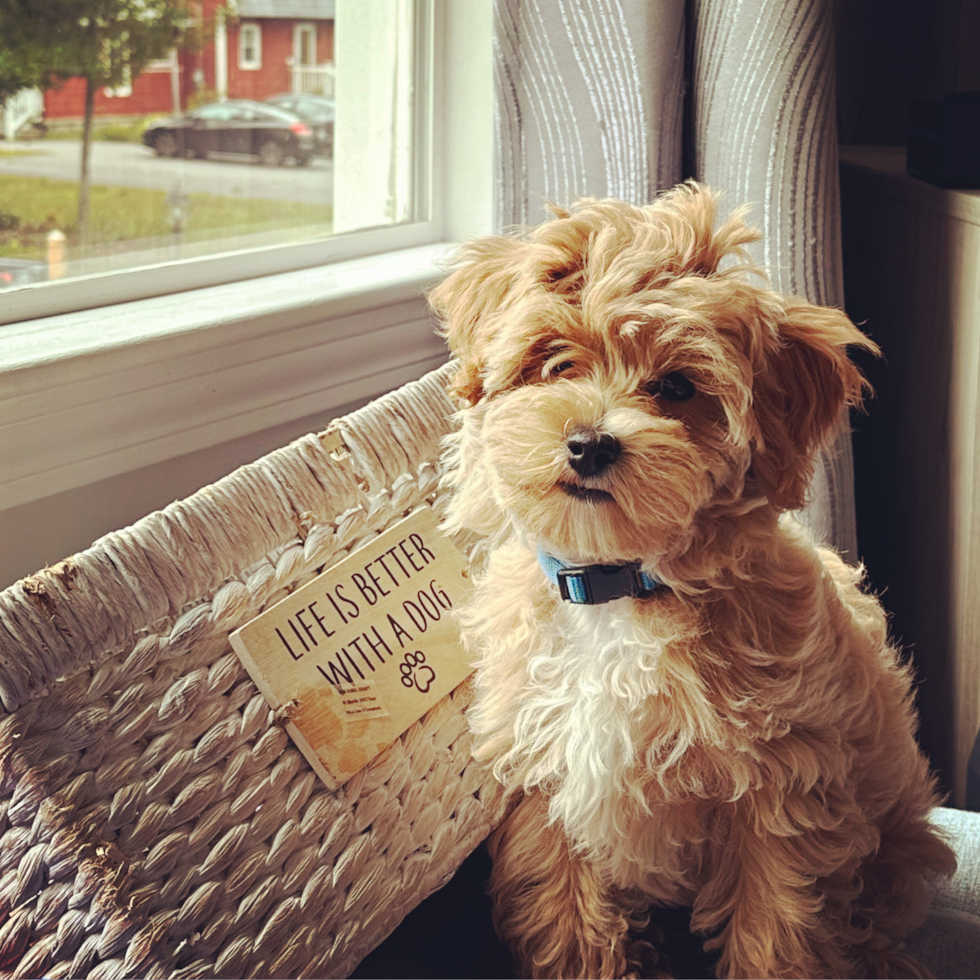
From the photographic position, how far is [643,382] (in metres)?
0.81

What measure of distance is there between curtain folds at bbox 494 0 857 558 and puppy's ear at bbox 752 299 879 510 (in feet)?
1.44

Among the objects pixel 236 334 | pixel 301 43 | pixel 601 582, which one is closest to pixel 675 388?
pixel 601 582

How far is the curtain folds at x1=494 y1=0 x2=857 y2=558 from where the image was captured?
1217 mm

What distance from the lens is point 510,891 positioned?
3.45ft

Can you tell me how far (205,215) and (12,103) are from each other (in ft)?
0.98

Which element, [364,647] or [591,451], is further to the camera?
[364,647]

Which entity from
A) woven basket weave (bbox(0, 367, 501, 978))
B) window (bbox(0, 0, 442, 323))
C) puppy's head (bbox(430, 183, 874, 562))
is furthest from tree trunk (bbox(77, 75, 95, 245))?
puppy's head (bbox(430, 183, 874, 562))

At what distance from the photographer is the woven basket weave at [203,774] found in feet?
2.57

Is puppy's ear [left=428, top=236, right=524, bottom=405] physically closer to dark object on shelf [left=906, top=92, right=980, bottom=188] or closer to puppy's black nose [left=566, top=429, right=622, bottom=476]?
puppy's black nose [left=566, top=429, right=622, bottom=476]

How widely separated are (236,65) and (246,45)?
33mm

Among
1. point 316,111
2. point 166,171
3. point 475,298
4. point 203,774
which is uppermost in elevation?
point 316,111

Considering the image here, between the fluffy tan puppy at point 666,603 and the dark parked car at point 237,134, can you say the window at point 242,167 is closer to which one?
the dark parked car at point 237,134

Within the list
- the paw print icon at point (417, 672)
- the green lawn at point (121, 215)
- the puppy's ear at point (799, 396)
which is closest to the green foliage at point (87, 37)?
the green lawn at point (121, 215)

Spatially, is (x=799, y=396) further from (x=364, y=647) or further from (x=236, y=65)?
(x=236, y=65)
